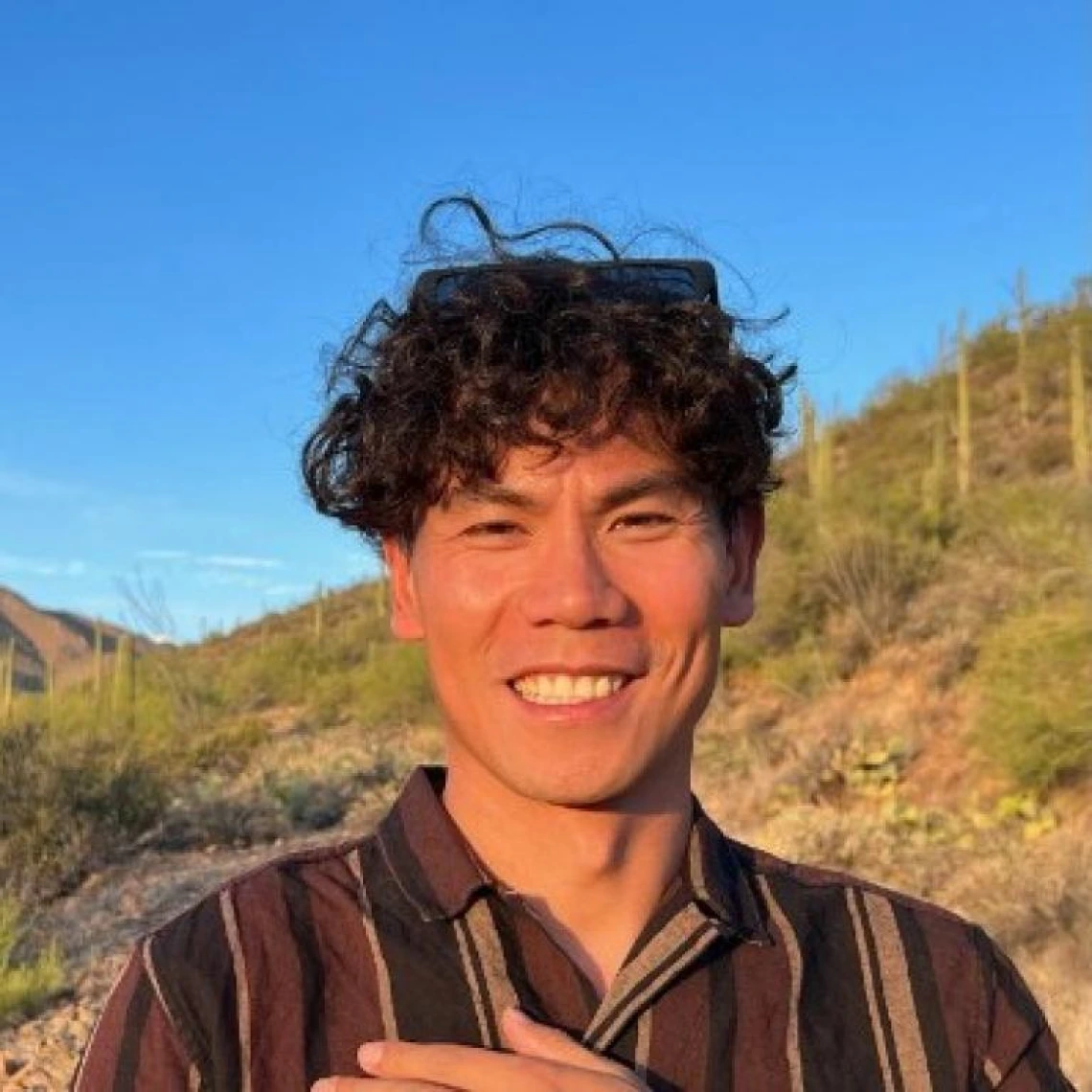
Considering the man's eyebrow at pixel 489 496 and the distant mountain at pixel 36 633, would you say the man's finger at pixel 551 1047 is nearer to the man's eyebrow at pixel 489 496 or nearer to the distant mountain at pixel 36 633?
the man's eyebrow at pixel 489 496

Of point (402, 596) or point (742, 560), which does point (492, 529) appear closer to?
point (402, 596)

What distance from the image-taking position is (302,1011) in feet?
5.87

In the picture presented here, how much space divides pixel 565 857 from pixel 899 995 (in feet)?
1.44

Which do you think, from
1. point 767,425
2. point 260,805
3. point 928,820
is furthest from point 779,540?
point 767,425

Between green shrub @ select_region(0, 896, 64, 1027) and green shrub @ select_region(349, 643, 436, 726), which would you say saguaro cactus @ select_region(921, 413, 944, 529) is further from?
green shrub @ select_region(0, 896, 64, 1027)

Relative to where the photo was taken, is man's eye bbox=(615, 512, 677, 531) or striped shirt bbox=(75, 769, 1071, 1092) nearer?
striped shirt bbox=(75, 769, 1071, 1092)

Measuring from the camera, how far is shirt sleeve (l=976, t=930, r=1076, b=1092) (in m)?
1.95

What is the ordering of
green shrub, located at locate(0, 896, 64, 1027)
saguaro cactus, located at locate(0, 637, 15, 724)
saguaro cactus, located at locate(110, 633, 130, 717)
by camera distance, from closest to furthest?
green shrub, located at locate(0, 896, 64, 1027) → saguaro cactus, located at locate(0, 637, 15, 724) → saguaro cactus, located at locate(110, 633, 130, 717)

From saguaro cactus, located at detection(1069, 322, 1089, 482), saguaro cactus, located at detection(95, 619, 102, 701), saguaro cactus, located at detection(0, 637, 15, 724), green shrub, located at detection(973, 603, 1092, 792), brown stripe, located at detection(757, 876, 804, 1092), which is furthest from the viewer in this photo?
saguaro cactus, located at detection(95, 619, 102, 701)

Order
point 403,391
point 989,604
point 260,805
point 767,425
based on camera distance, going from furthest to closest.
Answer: point 989,604 → point 260,805 → point 767,425 → point 403,391

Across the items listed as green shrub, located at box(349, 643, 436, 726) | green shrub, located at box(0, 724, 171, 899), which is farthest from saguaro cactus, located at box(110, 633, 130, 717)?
green shrub, located at box(0, 724, 171, 899)

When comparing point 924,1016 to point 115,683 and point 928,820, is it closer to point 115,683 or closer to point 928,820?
point 928,820

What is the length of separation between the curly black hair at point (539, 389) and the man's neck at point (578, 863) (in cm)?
42

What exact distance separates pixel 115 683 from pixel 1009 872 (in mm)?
15445
